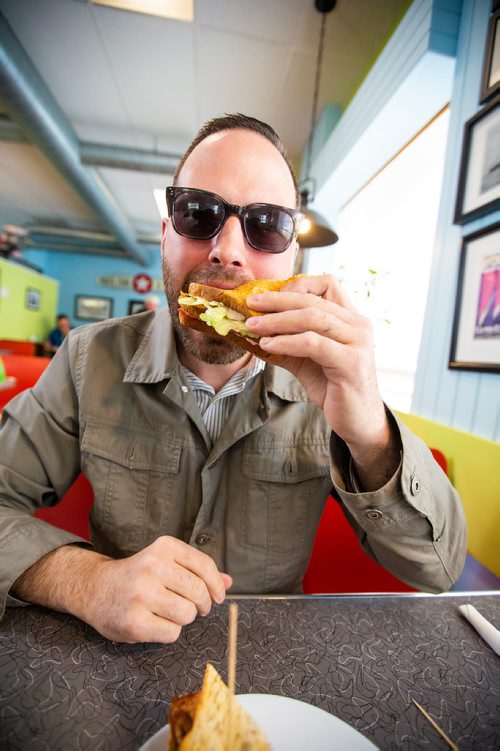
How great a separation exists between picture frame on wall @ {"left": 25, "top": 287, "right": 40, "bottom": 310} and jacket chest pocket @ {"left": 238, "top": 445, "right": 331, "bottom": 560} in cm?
1207

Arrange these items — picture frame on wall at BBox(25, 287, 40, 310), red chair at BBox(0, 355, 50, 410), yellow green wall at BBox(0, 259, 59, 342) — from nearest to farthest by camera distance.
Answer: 1. red chair at BBox(0, 355, 50, 410)
2. yellow green wall at BBox(0, 259, 59, 342)
3. picture frame on wall at BBox(25, 287, 40, 310)

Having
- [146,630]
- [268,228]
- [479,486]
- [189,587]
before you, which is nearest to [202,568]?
[189,587]

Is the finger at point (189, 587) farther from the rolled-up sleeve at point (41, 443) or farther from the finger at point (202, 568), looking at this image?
the rolled-up sleeve at point (41, 443)

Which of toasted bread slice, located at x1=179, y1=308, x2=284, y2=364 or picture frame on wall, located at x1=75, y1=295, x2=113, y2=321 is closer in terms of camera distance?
toasted bread slice, located at x1=179, y1=308, x2=284, y2=364

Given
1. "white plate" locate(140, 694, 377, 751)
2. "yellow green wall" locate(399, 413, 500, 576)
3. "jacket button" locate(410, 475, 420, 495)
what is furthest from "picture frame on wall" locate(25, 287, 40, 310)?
"white plate" locate(140, 694, 377, 751)

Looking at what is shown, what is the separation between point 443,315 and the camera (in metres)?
2.23

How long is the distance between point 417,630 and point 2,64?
227 inches

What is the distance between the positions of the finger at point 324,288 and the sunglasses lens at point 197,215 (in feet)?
1.64

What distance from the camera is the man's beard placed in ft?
4.32

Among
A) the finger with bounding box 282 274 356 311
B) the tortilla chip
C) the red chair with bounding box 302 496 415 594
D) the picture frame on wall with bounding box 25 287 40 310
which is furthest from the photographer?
the picture frame on wall with bounding box 25 287 40 310

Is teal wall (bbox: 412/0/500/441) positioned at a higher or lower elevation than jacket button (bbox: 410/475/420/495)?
higher

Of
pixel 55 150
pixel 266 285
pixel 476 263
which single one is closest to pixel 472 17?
pixel 476 263

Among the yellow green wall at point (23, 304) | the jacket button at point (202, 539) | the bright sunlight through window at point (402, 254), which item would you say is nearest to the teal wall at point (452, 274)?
the bright sunlight through window at point (402, 254)

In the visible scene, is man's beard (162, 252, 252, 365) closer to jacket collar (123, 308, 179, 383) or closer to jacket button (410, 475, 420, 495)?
jacket collar (123, 308, 179, 383)
